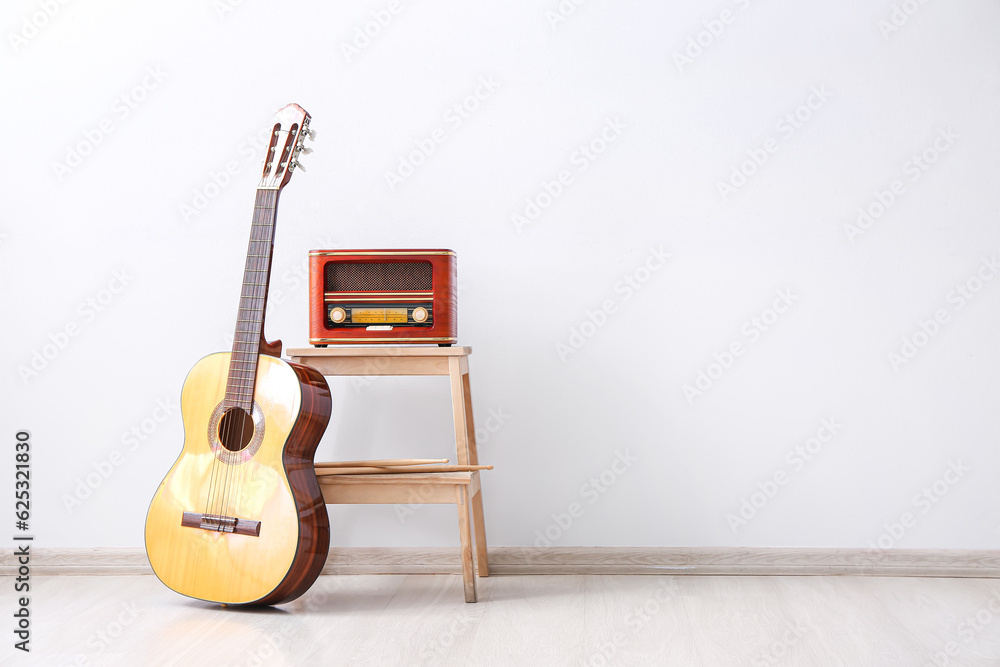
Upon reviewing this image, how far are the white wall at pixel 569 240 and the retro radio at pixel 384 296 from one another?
0.28 metres

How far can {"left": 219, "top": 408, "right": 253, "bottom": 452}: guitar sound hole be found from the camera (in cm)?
193

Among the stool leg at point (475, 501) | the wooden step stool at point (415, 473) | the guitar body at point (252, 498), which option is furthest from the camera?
the stool leg at point (475, 501)

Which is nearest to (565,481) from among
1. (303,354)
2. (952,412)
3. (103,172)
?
(303,354)

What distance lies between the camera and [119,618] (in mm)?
1833

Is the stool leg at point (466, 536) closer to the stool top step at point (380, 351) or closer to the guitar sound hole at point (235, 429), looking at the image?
the stool top step at point (380, 351)

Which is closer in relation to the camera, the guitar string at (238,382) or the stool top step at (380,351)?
the guitar string at (238,382)

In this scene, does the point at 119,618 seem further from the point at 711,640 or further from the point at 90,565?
the point at 711,640

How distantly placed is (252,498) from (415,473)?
372mm

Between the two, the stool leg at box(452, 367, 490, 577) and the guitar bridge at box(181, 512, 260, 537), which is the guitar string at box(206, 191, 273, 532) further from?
the stool leg at box(452, 367, 490, 577)

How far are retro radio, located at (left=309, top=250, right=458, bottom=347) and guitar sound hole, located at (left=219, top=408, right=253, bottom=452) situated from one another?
0.86 ft

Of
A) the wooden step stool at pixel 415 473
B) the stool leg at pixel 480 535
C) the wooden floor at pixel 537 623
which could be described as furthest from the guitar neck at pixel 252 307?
the stool leg at pixel 480 535

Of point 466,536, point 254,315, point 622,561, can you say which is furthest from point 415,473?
point 622,561

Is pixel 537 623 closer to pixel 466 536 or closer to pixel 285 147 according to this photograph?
pixel 466 536

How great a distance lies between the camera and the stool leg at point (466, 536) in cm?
190
